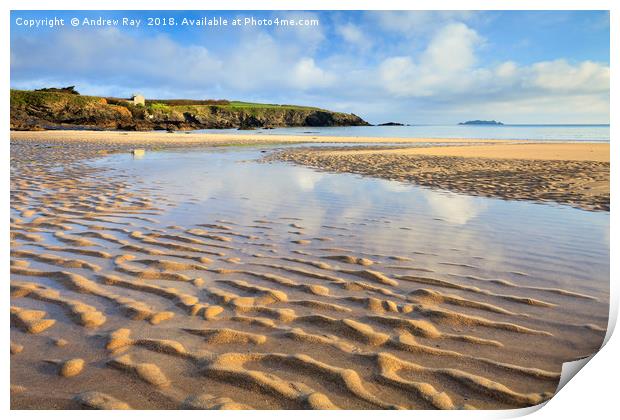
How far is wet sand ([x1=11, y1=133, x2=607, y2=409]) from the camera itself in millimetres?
2828

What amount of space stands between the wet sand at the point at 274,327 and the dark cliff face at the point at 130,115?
4572 cm

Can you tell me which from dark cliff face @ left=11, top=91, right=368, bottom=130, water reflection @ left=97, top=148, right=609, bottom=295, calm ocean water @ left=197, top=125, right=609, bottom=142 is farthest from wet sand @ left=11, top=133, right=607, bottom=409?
dark cliff face @ left=11, top=91, right=368, bottom=130

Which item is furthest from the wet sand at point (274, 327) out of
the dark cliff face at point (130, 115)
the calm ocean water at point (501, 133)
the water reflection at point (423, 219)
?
the dark cliff face at point (130, 115)

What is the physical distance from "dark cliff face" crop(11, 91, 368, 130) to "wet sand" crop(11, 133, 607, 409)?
45.7 metres

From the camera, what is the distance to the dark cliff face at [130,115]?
2348 inches

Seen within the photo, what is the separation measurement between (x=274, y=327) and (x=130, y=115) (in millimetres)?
78800

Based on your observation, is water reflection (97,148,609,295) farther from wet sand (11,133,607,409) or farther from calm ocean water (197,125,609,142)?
calm ocean water (197,125,609,142)

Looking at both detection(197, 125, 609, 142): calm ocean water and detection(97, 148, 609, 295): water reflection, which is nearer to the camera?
detection(97, 148, 609, 295): water reflection

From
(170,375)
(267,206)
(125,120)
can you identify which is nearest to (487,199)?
(267,206)

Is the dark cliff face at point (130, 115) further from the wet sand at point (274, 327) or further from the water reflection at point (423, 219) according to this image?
the wet sand at point (274, 327)

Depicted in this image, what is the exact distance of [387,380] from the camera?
2916mm

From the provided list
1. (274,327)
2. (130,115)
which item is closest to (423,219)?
(274,327)
